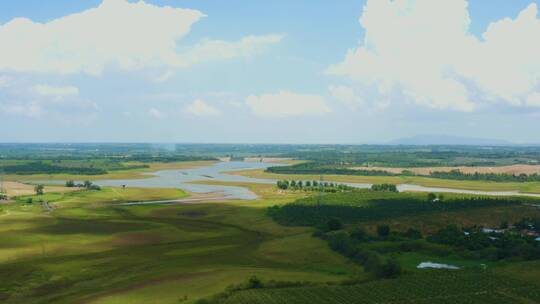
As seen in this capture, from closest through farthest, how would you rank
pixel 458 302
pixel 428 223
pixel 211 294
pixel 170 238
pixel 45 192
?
pixel 458 302 < pixel 211 294 < pixel 170 238 < pixel 428 223 < pixel 45 192

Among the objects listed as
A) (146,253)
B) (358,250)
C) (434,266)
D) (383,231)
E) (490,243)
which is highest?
(490,243)

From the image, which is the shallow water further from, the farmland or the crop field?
the crop field

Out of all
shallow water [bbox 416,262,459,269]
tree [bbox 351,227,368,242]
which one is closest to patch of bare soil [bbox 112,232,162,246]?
tree [bbox 351,227,368,242]

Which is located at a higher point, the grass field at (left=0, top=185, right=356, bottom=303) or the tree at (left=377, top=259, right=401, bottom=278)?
the tree at (left=377, top=259, right=401, bottom=278)

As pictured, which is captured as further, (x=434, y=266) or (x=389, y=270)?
(x=434, y=266)

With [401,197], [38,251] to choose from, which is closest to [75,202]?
[38,251]

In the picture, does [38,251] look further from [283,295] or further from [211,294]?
[283,295]

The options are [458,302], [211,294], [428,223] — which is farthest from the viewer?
[428,223]

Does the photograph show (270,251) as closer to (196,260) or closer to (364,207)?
(196,260)

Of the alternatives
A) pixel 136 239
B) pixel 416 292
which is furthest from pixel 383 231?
pixel 136 239
